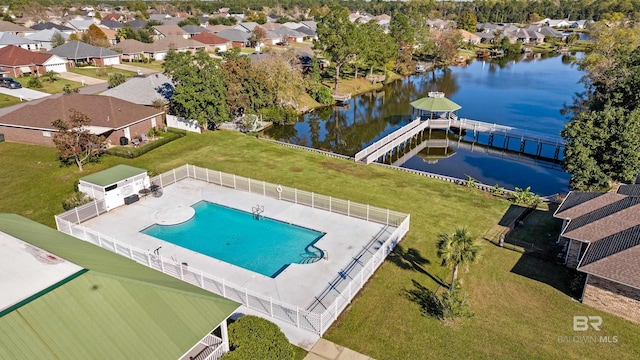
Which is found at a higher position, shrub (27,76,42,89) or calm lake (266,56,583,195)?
shrub (27,76,42,89)

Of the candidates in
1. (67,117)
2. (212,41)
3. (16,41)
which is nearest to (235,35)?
(212,41)

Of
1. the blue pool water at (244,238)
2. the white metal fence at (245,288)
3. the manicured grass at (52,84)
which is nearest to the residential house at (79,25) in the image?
the manicured grass at (52,84)

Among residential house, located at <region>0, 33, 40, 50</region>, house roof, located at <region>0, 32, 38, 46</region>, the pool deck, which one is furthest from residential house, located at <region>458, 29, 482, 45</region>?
the pool deck

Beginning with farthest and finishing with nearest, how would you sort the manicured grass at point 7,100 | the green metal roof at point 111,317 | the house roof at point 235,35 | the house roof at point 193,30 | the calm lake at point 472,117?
the house roof at point 193,30 → the house roof at point 235,35 → the manicured grass at point 7,100 → the calm lake at point 472,117 → the green metal roof at point 111,317

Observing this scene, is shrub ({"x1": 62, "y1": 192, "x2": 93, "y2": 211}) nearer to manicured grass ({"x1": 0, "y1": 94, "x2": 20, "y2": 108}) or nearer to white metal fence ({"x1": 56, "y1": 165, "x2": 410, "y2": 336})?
white metal fence ({"x1": 56, "y1": 165, "x2": 410, "y2": 336})

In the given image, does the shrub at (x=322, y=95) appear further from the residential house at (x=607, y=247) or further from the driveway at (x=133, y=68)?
the residential house at (x=607, y=247)

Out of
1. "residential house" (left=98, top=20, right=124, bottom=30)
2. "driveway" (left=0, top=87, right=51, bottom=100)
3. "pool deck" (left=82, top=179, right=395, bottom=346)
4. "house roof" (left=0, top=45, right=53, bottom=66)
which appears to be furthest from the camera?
"residential house" (left=98, top=20, right=124, bottom=30)
